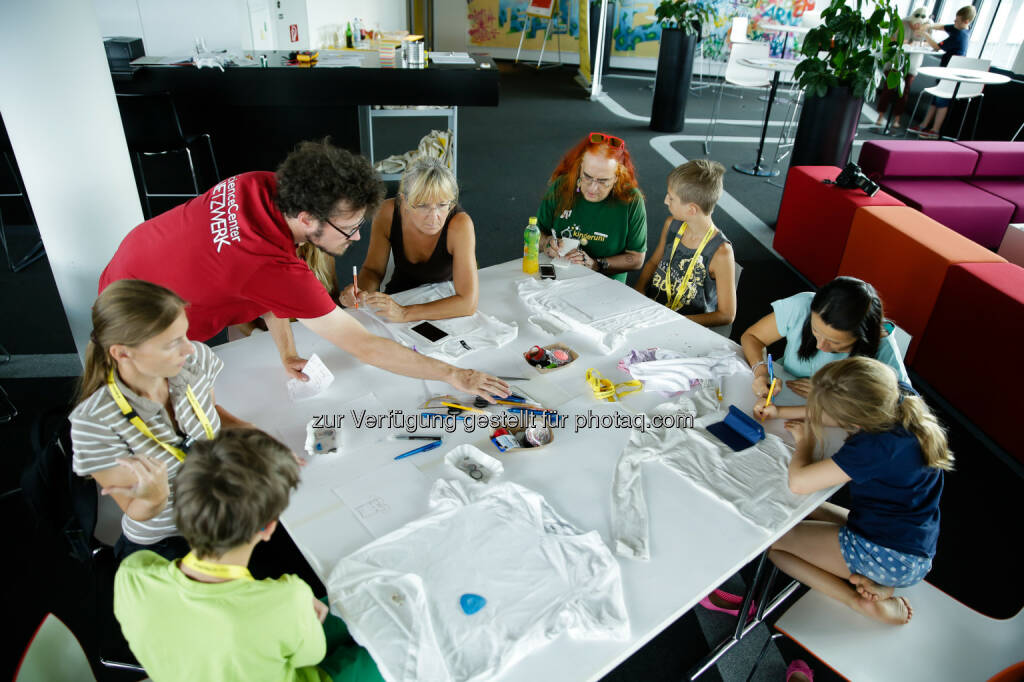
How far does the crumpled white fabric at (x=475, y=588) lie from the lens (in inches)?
46.6

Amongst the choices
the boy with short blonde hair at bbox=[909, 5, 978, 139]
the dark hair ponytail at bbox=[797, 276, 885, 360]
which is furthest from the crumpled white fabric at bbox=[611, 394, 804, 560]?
the boy with short blonde hair at bbox=[909, 5, 978, 139]

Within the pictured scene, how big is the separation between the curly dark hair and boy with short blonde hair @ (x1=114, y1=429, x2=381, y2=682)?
0.75m

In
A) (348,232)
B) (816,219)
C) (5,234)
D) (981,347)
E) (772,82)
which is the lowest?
(5,234)

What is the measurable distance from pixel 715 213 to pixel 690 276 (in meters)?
3.20

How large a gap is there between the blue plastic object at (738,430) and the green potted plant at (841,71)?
13.4ft

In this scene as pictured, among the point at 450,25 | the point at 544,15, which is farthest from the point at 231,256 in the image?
the point at 544,15

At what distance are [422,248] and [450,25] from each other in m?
9.17

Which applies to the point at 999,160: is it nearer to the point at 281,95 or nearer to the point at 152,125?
the point at 281,95

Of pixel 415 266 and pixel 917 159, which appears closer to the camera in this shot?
pixel 415 266

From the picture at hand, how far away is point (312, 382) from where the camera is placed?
1895 mm

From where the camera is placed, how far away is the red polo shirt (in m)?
1.79

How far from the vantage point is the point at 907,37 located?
8.10 m

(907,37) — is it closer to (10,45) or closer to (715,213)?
(715,213)

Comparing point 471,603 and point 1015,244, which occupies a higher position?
point 471,603
